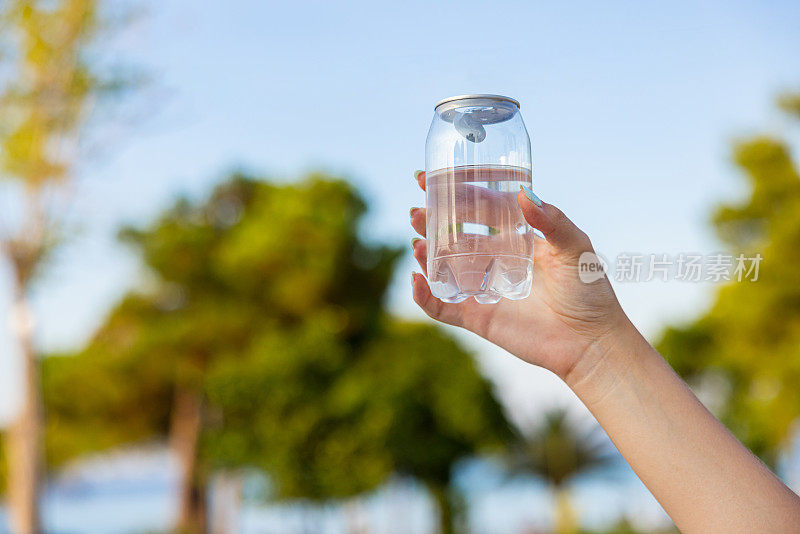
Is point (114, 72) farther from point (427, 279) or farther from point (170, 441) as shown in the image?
point (170, 441)

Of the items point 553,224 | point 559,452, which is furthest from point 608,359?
point 559,452

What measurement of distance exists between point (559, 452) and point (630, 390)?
21676mm

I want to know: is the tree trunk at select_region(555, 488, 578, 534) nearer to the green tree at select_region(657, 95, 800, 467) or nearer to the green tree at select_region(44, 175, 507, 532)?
the green tree at select_region(44, 175, 507, 532)

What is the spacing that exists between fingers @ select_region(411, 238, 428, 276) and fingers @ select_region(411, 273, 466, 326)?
0.03 m

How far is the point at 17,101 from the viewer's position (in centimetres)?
910

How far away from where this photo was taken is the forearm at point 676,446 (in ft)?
4.79

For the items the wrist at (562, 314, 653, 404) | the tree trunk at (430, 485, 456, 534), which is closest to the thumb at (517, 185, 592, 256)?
the wrist at (562, 314, 653, 404)

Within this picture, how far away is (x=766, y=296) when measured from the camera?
14656 mm

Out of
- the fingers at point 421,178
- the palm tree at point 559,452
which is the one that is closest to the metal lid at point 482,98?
the fingers at point 421,178

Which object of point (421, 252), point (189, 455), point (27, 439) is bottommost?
point (189, 455)

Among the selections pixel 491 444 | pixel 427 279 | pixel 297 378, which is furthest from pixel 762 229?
pixel 427 279

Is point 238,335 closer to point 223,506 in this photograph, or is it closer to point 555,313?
point 223,506

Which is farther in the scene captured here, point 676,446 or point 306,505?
point 306,505

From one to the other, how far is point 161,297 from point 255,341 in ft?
9.18
